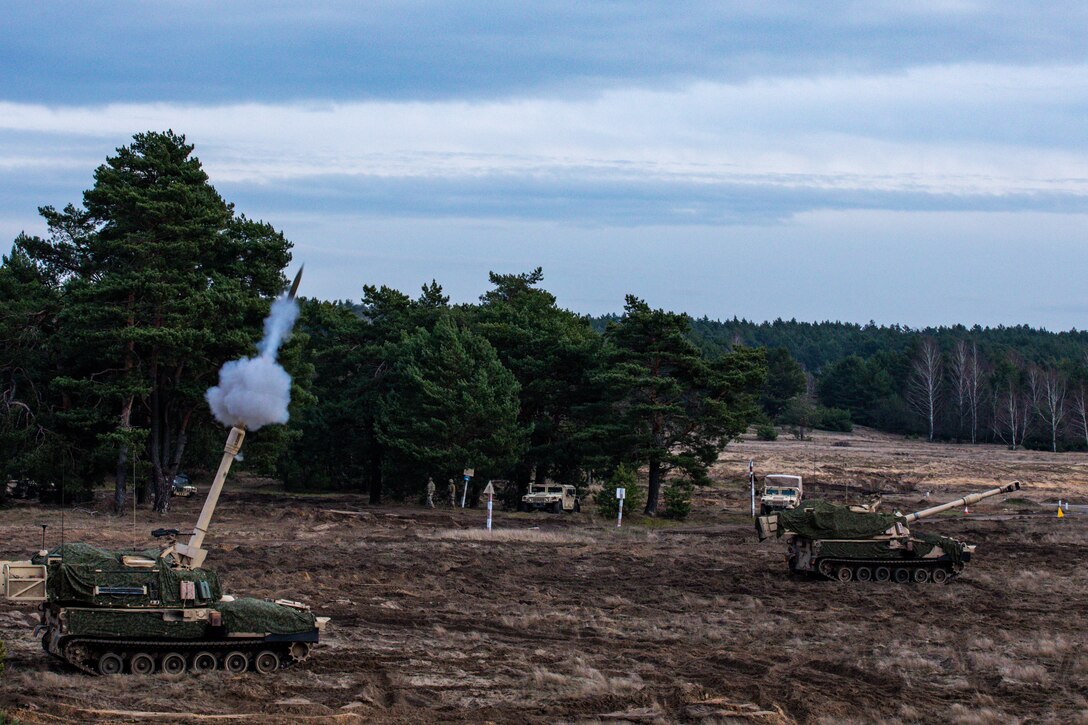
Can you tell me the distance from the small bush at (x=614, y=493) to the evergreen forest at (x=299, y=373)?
1.17 feet

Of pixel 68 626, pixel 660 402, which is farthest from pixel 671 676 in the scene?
pixel 660 402

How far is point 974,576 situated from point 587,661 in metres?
15.9

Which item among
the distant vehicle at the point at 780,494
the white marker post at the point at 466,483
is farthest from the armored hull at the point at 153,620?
the distant vehicle at the point at 780,494

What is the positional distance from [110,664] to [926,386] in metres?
111

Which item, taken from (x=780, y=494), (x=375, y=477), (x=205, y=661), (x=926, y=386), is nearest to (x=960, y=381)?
(x=926, y=386)

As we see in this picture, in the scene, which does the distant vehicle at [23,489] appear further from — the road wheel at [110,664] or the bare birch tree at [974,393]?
the bare birch tree at [974,393]

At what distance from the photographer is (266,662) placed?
19.8 m

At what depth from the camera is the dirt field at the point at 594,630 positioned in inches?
698

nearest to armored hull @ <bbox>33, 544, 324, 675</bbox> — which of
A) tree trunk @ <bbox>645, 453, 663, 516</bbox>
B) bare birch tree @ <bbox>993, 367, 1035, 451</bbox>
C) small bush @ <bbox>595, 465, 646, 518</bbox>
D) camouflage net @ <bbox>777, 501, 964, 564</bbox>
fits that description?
camouflage net @ <bbox>777, 501, 964, 564</bbox>

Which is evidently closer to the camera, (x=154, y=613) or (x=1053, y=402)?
(x=154, y=613)

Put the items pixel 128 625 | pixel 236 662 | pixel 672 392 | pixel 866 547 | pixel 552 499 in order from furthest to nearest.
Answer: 1. pixel 552 499
2. pixel 672 392
3. pixel 866 547
4. pixel 236 662
5. pixel 128 625

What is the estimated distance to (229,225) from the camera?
4712 cm

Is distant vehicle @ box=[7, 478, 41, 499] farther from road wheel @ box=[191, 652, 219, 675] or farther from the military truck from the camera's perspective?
road wheel @ box=[191, 652, 219, 675]

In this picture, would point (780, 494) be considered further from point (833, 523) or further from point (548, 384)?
point (833, 523)
